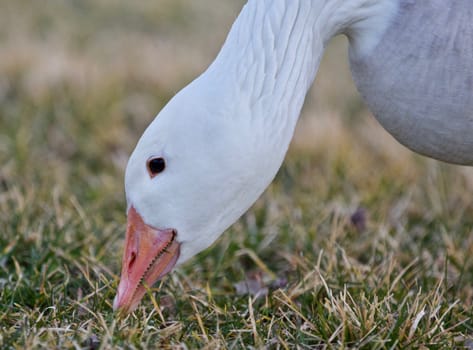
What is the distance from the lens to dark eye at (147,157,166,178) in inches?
116

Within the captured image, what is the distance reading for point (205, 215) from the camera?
9.82ft

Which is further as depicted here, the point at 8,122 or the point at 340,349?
the point at 8,122

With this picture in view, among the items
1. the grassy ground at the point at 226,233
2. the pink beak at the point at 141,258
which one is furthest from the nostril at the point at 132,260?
the grassy ground at the point at 226,233

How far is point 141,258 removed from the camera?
10.2 ft

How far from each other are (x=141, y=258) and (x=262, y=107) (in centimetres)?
75

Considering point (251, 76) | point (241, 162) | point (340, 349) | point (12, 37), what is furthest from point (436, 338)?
point (12, 37)

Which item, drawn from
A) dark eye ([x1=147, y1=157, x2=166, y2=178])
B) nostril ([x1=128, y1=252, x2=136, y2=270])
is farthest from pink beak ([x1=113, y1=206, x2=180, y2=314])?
dark eye ([x1=147, y1=157, x2=166, y2=178])

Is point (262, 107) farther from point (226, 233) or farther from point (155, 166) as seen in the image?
point (226, 233)

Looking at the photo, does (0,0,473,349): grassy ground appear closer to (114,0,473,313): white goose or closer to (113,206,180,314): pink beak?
(113,206,180,314): pink beak

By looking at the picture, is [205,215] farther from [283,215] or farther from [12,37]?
[12,37]

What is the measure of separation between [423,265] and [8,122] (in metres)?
3.24

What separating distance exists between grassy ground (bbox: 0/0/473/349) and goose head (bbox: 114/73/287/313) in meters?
0.22

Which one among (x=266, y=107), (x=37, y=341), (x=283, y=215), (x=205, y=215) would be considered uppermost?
(x=266, y=107)

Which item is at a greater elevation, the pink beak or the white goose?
the white goose
